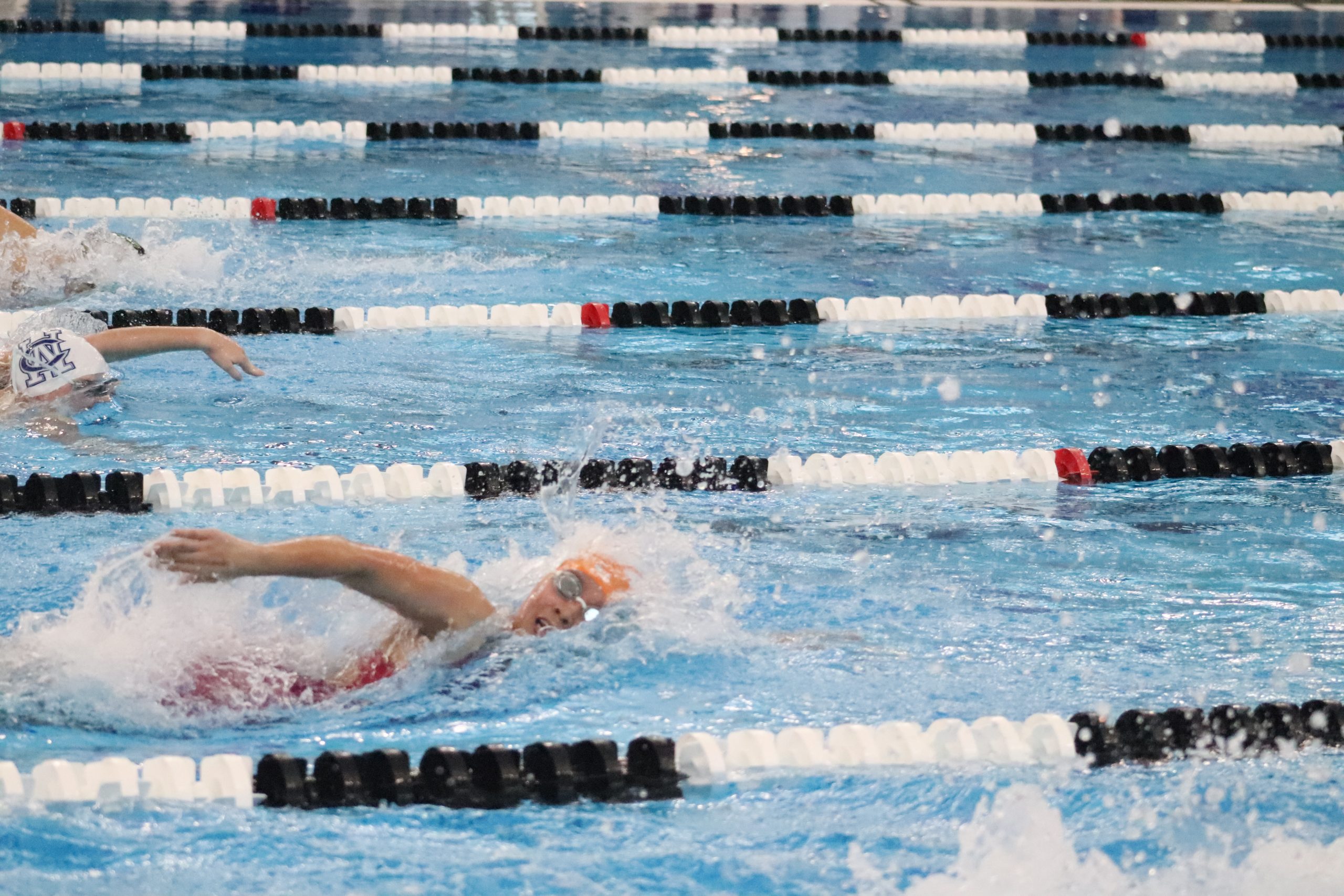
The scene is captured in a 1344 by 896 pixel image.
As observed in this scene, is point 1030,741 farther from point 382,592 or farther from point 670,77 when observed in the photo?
point 670,77

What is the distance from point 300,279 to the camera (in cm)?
567

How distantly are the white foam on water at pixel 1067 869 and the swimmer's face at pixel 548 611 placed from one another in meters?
0.74

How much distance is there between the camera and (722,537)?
12.9 ft

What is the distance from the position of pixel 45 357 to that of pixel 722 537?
1.80 meters

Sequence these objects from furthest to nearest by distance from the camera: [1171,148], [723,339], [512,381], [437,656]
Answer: [1171,148]
[723,339]
[512,381]
[437,656]

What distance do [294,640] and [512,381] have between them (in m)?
1.79

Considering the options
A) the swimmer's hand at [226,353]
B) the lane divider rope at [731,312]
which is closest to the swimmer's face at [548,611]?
the swimmer's hand at [226,353]

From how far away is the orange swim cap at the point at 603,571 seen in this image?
3.25 metres

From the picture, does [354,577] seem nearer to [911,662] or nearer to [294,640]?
[294,640]

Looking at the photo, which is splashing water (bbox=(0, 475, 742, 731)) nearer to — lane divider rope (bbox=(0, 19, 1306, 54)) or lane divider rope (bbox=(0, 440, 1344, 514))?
lane divider rope (bbox=(0, 440, 1344, 514))

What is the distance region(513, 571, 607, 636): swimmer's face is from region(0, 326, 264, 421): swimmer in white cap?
1.24 meters

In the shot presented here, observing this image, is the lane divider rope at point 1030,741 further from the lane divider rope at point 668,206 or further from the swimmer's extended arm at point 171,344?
the lane divider rope at point 668,206

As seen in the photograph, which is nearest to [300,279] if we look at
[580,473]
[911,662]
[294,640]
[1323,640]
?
[580,473]

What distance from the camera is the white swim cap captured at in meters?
4.17
